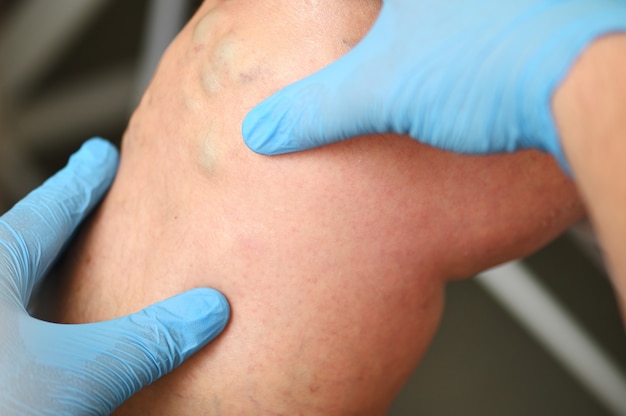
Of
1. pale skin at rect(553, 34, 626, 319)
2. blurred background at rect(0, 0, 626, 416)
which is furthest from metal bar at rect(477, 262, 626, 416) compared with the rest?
pale skin at rect(553, 34, 626, 319)

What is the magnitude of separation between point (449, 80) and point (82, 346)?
1.89ft

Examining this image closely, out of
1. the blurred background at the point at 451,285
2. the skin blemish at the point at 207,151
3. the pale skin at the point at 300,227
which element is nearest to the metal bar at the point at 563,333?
the blurred background at the point at 451,285

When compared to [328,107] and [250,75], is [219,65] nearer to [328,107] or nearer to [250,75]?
[250,75]

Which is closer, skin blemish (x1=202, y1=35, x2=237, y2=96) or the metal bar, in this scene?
skin blemish (x1=202, y1=35, x2=237, y2=96)

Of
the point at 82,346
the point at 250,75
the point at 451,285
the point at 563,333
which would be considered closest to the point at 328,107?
the point at 250,75

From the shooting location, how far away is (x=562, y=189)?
88cm

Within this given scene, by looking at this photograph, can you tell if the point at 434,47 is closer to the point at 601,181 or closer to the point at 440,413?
the point at 601,181

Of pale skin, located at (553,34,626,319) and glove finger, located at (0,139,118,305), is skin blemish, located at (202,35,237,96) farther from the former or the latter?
pale skin, located at (553,34,626,319)

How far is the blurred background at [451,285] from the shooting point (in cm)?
173

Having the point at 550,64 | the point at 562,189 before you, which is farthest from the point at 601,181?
the point at 562,189

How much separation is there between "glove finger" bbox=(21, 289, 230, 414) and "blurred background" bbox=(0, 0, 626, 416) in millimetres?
996

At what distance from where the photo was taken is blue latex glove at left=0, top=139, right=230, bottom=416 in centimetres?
79

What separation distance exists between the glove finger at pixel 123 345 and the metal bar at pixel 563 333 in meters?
1.07

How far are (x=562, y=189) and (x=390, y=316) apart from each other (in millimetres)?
299
